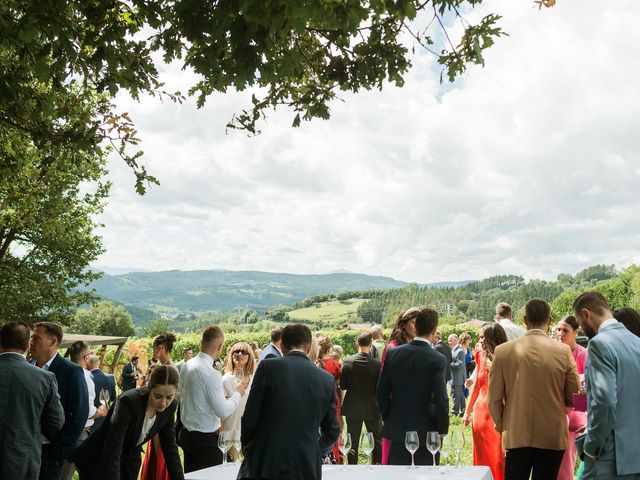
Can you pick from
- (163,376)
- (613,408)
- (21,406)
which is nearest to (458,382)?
(613,408)

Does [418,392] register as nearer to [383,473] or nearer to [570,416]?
[383,473]

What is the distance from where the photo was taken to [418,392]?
6.45 metres

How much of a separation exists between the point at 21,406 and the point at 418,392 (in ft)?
11.4

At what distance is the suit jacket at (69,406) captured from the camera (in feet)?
18.3

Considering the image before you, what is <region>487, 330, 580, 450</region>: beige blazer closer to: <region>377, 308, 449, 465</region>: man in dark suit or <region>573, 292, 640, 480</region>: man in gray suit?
<region>377, 308, 449, 465</region>: man in dark suit

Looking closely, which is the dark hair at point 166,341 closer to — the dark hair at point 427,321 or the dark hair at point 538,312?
the dark hair at point 427,321

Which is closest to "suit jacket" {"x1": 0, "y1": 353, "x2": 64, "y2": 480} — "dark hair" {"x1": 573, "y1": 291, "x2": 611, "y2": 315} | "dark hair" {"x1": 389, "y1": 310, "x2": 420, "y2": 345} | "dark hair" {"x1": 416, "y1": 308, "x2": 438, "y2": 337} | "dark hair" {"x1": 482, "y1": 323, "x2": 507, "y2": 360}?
"dark hair" {"x1": 416, "y1": 308, "x2": 438, "y2": 337}

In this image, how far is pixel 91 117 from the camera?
7.55m

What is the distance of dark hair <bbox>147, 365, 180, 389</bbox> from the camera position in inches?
197

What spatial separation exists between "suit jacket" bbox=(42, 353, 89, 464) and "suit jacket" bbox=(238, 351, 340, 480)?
1.90 meters

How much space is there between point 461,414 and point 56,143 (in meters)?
13.2

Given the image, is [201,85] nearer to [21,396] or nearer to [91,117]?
[91,117]

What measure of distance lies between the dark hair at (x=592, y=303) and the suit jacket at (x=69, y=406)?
408cm

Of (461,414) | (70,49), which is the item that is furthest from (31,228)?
(70,49)
